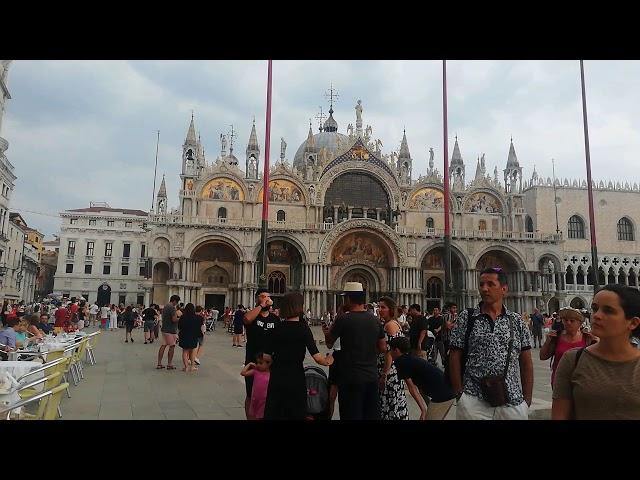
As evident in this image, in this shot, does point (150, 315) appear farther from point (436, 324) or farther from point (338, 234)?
point (338, 234)

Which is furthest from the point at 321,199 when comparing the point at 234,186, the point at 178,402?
the point at 178,402

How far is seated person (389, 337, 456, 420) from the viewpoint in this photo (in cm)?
534

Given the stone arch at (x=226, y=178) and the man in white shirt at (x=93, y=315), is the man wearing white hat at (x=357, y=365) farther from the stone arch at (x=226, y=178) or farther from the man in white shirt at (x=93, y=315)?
the stone arch at (x=226, y=178)

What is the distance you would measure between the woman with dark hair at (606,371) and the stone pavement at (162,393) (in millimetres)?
5107

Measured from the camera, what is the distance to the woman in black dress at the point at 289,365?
446 centimetres

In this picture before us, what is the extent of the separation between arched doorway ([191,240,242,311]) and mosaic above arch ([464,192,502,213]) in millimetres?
20686

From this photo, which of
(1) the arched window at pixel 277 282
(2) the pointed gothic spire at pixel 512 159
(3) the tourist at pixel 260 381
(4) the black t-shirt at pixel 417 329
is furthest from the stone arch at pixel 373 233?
(3) the tourist at pixel 260 381

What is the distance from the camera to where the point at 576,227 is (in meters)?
49.2

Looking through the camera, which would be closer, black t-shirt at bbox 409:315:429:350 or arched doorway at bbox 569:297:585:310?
black t-shirt at bbox 409:315:429:350

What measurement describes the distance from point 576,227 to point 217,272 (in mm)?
35604

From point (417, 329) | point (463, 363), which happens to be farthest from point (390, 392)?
point (417, 329)

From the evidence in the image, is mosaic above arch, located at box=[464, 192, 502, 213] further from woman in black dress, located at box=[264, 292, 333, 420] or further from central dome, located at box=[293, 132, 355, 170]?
woman in black dress, located at box=[264, 292, 333, 420]

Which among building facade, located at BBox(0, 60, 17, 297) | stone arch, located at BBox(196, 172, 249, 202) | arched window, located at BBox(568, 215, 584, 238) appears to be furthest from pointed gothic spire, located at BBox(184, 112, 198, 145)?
arched window, located at BBox(568, 215, 584, 238)
